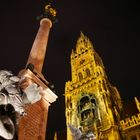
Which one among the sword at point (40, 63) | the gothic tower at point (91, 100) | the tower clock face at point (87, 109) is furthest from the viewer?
the tower clock face at point (87, 109)

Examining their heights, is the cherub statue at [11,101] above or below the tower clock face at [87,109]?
below

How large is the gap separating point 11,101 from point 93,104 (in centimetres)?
3099

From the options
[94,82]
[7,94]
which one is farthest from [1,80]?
[94,82]

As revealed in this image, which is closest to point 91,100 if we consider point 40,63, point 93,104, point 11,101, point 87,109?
point 93,104

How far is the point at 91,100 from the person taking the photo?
34906 mm

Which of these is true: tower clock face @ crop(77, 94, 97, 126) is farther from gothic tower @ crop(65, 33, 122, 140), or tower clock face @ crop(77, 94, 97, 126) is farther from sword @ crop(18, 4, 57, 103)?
sword @ crop(18, 4, 57, 103)

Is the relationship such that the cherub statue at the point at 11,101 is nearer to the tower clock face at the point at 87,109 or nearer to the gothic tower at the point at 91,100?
the gothic tower at the point at 91,100

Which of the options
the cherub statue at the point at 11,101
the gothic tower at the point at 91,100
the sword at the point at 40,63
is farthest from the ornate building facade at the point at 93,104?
the cherub statue at the point at 11,101

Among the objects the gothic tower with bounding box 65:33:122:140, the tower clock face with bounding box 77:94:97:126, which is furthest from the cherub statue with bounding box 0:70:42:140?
the tower clock face with bounding box 77:94:97:126

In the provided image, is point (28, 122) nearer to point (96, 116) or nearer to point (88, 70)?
point (96, 116)

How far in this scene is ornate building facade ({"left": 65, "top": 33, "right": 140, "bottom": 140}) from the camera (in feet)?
98.1

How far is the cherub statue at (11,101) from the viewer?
3.42 metres

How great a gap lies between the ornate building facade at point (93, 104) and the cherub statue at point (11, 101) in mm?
23734

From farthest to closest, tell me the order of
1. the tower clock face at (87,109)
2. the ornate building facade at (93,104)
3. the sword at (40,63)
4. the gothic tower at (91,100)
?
the tower clock face at (87,109)
the gothic tower at (91,100)
the ornate building facade at (93,104)
the sword at (40,63)
